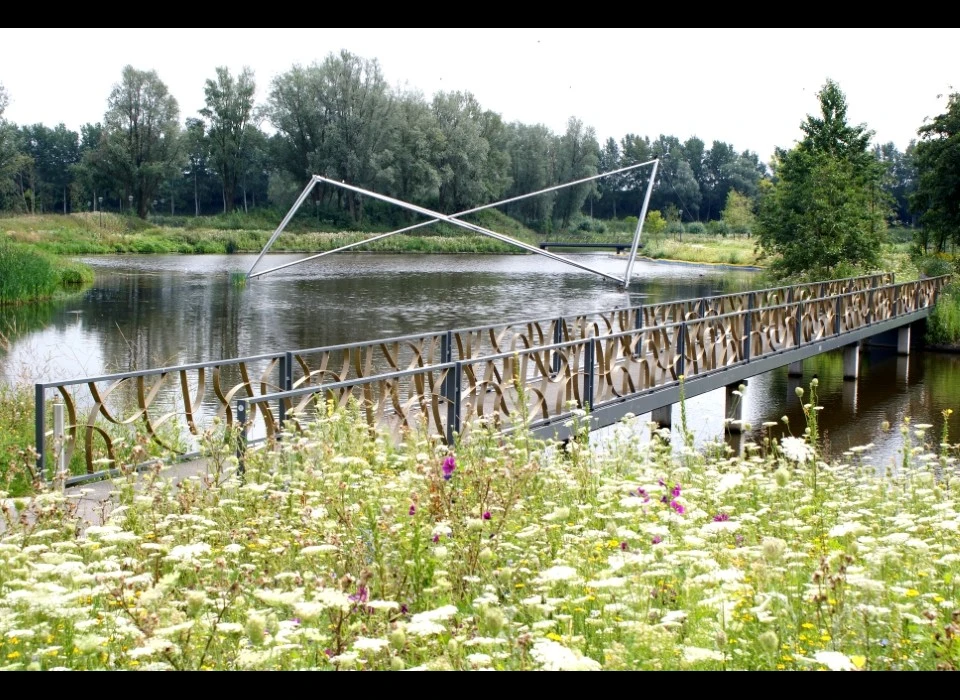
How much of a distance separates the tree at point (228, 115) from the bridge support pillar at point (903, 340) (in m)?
49.2

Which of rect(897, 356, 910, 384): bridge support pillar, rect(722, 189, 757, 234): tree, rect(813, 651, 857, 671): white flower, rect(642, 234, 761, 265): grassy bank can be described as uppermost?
rect(722, 189, 757, 234): tree

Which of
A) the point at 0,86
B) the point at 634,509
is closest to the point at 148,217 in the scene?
the point at 0,86

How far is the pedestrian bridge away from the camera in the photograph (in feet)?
A: 24.1

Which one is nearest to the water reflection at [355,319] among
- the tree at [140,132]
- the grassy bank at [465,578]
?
the grassy bank at [465,578]

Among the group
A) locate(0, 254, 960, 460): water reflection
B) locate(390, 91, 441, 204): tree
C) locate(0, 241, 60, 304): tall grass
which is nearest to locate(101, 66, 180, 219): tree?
locate(0, 254, 960, 460): water reflection

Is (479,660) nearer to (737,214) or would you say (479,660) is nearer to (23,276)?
(23,276)

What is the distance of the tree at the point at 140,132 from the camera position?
60.8 meters

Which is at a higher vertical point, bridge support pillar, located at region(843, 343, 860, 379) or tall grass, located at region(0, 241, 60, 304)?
tall grass, located at region(0, 241, 60, 304)

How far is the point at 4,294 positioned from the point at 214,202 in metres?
46.7

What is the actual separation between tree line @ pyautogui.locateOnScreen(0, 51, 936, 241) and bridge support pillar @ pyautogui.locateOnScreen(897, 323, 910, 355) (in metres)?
31.9

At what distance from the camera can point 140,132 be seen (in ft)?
205

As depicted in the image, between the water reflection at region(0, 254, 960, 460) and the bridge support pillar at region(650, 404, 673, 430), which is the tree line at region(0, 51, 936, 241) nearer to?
the water reflection at region(0, 254, 960, 460)

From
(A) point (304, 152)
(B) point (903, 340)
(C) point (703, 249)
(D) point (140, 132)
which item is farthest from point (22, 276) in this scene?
(C) point (703, 249)
